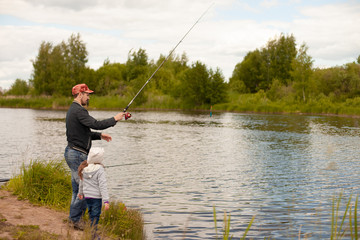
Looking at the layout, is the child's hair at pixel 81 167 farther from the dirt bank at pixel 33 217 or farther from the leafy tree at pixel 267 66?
the leafy tree at pixel 267 66

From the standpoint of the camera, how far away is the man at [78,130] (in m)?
5.61

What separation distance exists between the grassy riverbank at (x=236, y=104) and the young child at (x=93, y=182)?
45.5m

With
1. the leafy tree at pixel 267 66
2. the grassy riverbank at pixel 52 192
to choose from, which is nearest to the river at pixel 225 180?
the grassy riverbank at pixel 52 192

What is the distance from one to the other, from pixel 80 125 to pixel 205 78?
202 ft

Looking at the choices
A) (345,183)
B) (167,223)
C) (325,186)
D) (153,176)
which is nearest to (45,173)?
(167,223)

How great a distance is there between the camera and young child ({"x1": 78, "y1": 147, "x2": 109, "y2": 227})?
16.9 feet

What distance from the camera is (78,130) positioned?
5742 millimetres

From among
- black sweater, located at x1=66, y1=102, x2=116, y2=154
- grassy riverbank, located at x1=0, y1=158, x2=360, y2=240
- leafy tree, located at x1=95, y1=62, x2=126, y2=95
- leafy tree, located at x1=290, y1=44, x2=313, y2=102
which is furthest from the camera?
leafy tree, located at x1=95, y1=62, x2=126, y2=95

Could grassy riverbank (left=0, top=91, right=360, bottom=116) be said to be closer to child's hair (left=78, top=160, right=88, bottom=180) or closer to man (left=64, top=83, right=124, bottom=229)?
man (left=64, top=83, right=124, bottom=229)

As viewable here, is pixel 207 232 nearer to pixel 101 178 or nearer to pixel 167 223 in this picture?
pixel 167 223

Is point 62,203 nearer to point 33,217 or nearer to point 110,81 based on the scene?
point 33,217

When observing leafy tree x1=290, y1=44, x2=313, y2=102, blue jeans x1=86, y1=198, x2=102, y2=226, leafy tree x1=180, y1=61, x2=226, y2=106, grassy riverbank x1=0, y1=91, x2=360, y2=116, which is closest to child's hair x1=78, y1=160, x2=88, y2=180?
blue jeans x1=86, y1=198, x2=102, y2=226

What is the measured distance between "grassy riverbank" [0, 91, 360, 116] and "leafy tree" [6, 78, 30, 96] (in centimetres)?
1605

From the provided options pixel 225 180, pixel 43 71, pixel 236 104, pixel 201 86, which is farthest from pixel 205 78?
pixel 225 180
